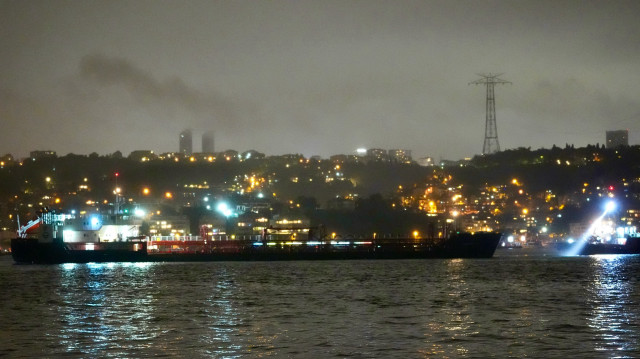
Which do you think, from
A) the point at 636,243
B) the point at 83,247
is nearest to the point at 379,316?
the point at 83,247

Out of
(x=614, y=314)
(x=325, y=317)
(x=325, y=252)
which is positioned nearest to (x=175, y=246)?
(x=325, y=252)

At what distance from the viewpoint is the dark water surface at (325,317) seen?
28.1 metres

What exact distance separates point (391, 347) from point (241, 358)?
499cm

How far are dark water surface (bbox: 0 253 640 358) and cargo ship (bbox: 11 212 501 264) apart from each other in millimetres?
31508

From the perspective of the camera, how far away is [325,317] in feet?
123

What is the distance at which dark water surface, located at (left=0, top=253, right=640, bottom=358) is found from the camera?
2806cm

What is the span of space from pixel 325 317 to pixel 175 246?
7568cm

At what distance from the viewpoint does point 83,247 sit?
9844cm

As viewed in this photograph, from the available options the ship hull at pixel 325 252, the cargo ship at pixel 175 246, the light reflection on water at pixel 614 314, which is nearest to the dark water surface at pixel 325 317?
the light reflection on water at pixel 614 314

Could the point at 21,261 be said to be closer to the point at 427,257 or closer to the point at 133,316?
the point at 427,257

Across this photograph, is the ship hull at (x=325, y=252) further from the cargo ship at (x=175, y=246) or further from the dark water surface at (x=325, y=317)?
the dark water surface at (x=325, y=317)

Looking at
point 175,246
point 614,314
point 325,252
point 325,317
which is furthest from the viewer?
point 175,246

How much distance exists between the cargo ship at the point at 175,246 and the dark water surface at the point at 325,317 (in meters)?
31.5

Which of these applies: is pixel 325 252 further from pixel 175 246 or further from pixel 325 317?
pixel 325 317
